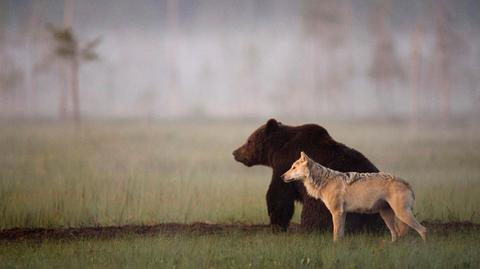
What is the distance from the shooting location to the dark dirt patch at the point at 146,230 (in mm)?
9633

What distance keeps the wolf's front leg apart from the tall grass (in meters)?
3.02

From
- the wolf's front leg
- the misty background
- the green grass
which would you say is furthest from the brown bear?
the misty background

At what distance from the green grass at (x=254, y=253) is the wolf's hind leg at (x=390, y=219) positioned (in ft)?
0.48

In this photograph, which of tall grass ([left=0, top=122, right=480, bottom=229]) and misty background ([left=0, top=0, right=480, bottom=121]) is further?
misty background ([left=0, top=0, right=480, bottom=121])

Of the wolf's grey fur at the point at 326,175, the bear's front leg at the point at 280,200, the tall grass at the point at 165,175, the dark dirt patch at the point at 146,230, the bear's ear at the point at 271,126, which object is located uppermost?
the bear's ear at the point at 271,126

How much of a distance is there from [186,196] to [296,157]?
432 centimetres

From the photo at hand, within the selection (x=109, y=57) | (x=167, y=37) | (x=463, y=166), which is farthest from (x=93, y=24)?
(x=463, y=166)

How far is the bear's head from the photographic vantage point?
9789 millimetres

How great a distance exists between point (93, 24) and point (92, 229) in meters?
24.7

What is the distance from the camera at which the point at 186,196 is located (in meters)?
13.3

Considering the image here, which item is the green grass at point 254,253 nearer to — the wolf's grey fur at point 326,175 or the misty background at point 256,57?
the wolf's grey fur at point 326,175

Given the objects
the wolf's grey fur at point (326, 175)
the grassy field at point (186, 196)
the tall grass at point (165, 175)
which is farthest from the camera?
the tall grass at point (165, 175)

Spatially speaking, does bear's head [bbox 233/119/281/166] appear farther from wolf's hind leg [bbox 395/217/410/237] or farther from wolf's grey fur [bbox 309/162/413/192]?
wolf's hind leg [bbox 395/217/410/237]

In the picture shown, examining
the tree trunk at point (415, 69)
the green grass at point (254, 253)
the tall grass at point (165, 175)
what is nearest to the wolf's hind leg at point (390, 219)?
the green grass at point (254, 253)
